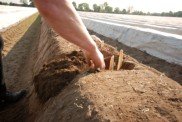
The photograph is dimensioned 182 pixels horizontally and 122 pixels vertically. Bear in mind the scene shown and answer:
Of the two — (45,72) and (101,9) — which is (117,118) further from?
(101,9)

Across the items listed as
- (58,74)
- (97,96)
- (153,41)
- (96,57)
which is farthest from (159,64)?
(97,96)

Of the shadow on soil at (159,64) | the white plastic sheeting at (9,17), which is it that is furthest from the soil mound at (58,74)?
the white plastic sheeting at (9,17)

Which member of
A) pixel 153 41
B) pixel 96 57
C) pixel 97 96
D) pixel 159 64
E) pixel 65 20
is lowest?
pixel 159 64

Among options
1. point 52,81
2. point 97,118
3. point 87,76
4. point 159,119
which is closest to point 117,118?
point 97,118

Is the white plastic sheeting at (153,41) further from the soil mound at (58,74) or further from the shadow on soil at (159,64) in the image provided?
the soil mound at (58,74)

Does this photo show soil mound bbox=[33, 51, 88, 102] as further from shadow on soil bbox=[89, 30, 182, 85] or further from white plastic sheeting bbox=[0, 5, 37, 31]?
white plastic sheeting bbox=[0, 5, 37, 31]

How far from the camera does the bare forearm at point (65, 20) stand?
203 cm

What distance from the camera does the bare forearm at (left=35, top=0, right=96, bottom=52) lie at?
2027 millimetres

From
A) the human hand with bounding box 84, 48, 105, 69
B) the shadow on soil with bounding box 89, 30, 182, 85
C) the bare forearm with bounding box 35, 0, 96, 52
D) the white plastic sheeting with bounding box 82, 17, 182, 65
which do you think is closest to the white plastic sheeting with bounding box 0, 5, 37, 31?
the white plastic sheeting with bounding box 82, 17, 182, 65

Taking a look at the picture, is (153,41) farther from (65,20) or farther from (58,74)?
(65,20)

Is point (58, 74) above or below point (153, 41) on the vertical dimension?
above

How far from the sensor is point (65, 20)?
2.15 m

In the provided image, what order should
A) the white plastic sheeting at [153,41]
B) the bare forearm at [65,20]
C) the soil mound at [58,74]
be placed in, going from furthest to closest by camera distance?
the white plastic sheeting at [153,41], the soil mound at [58,74], the bare forearm at [65,20]

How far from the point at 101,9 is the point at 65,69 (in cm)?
4752
